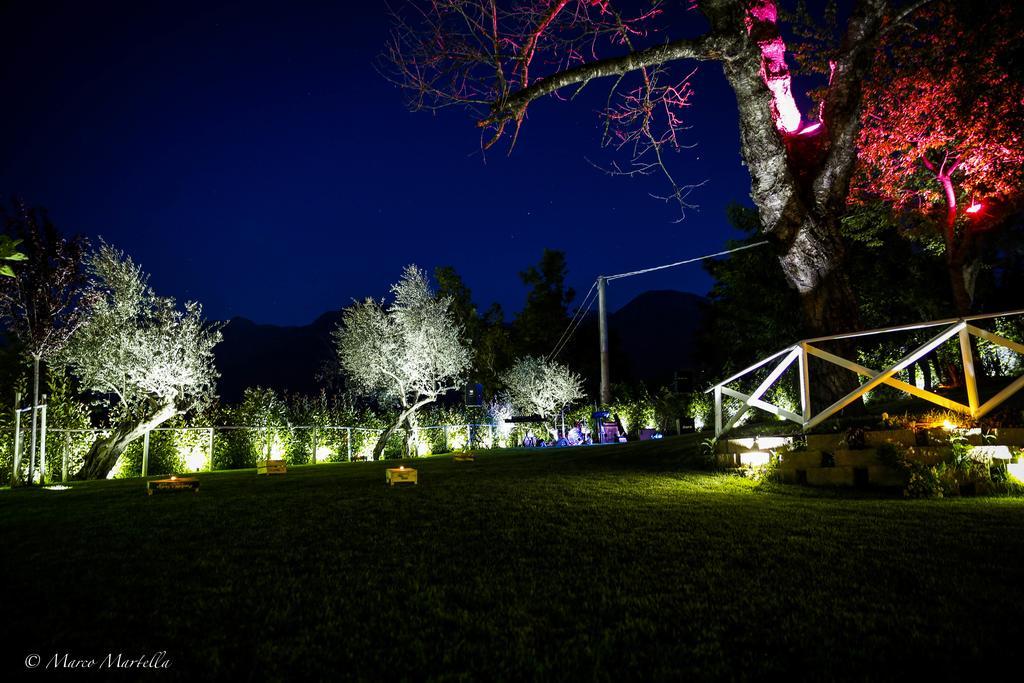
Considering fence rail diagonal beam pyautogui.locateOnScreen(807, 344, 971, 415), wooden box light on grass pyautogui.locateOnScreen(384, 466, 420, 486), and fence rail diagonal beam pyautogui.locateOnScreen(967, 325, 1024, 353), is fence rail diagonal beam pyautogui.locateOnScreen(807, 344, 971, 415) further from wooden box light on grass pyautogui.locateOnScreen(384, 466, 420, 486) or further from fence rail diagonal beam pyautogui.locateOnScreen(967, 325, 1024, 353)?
wooden box light on grass pyautogui.locateOnScreen(384, 466, 420, 486)

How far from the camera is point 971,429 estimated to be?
6.27 meters

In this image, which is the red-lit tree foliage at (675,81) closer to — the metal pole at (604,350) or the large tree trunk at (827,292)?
the large tree trunk at (827,292)

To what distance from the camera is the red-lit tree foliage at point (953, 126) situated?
13461 mm

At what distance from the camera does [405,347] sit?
2384 centimetres

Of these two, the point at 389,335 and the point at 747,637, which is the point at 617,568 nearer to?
the point at 747,637

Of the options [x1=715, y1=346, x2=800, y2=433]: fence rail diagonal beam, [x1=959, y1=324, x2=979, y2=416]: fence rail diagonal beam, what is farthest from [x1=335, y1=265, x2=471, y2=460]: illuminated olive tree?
[x1=959, y1=324, x2=979, y2=416]: fence rail diagonal beam

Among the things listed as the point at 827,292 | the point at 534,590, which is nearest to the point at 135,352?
the point at 534,590

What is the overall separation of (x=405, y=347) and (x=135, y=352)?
32.7 ft

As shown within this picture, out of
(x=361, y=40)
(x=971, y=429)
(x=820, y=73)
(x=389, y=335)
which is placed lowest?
(x=971, y=429)

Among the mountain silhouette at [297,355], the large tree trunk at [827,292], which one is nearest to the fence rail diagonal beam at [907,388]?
the large tree trunk at [827,292]

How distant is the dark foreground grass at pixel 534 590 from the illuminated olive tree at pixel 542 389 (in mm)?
23676

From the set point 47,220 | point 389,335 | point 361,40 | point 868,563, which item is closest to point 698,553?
point 868,563

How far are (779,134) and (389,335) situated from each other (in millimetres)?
18267

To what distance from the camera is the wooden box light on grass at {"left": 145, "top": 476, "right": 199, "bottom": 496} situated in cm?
780
